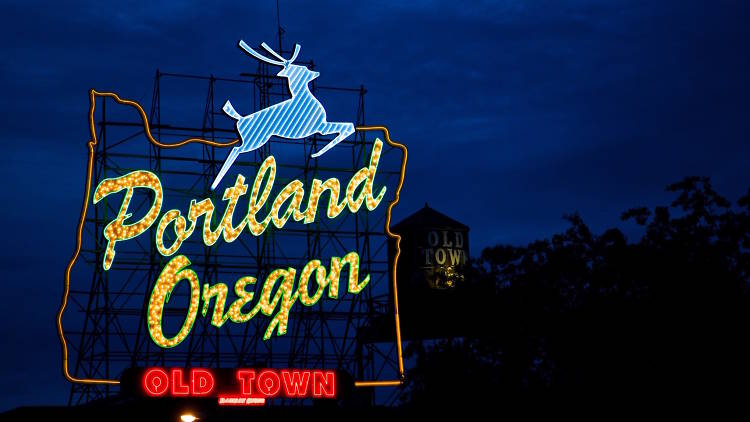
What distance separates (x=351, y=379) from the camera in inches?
1226

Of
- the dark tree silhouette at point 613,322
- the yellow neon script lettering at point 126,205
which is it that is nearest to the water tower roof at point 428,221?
the dark tree silhouette at point 613,322

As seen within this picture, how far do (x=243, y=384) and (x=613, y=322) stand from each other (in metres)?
9.64

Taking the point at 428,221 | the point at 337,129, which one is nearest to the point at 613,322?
the point at 337,129

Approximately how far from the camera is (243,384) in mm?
29828

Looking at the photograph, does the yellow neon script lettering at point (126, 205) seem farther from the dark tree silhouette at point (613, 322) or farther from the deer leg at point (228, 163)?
the dark tree silhouette at point (613, 322)

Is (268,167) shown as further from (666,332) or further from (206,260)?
(666,332)

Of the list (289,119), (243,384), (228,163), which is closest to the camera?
(243,384)

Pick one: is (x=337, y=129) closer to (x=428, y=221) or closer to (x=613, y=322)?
(x=613, y=322)

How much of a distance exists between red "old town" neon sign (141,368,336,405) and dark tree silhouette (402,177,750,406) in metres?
3.79

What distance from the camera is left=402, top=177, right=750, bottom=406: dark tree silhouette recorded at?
1182 inches

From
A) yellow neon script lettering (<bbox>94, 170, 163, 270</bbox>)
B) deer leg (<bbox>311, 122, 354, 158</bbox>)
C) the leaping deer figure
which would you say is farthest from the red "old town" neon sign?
deer leg (<bbox>311, 122, 354, 158</bbox>)

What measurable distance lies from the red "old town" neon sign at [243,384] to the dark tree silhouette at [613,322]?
3.79 metres

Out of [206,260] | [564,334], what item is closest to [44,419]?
[206,260]

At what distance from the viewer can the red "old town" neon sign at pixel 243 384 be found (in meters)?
29.2
